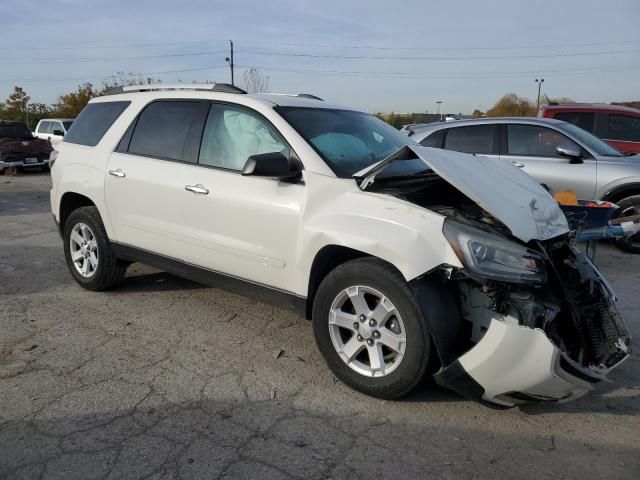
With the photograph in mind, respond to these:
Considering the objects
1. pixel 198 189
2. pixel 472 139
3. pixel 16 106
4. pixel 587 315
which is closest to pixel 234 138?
pixel 198 189

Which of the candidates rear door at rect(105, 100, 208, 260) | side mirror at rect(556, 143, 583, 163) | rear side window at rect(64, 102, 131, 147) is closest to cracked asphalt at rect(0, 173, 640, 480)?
rear door at rect(105, 100, 208, 260)

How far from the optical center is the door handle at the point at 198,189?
393cm

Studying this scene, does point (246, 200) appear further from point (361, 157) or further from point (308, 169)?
point (361, 157)

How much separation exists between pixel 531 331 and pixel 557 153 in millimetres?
5445

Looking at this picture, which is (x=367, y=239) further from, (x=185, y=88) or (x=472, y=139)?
(x=472, y=139)

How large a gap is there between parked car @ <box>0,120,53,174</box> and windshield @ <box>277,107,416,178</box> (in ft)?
52.5

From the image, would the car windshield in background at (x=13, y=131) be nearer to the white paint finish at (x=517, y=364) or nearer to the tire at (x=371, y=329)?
the tire at (x=371, y=329)

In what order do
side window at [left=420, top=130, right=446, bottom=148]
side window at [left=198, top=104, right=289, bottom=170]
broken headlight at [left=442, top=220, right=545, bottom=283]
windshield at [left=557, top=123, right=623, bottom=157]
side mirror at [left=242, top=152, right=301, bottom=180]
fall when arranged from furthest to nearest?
side window at [left=420, top=130, right=446, bottom=148], windshield at [left=557, top=123, right=623, bottom=157], side window at [left=198, top=104, right=289, bottom=170], side mirror at [left=242, top=152, right=301, bottom=180], broken headlight at [left=442, top=220, right=545, bottom=283]

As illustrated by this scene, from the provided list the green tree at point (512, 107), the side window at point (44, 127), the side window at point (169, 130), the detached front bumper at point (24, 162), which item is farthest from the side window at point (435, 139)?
the green tree at point (512, 107)

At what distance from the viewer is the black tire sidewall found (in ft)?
15.9

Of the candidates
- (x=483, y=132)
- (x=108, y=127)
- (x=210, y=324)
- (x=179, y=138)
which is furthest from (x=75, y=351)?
(x=483, y=132)

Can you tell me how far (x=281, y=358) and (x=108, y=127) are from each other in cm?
279

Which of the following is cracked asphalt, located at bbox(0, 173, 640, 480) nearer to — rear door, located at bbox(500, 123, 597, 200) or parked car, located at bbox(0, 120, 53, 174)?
rear door, located at bbox(500, 123, 597, 200)

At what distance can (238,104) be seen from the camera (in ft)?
13.2
